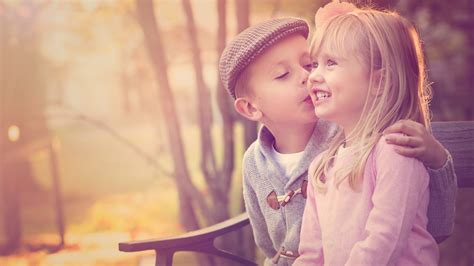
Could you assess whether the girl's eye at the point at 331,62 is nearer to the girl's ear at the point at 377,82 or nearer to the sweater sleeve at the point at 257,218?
the girl's ear at the point at 377,82

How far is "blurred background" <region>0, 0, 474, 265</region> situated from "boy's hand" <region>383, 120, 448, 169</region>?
1.27 metres

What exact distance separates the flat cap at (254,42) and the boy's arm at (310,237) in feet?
1.06

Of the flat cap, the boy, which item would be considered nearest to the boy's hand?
the boy

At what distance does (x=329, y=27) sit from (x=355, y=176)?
0.34 meters

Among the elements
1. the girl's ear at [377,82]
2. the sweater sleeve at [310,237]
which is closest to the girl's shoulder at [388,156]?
the girl's ear at [377,82]

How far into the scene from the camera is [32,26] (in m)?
2.53

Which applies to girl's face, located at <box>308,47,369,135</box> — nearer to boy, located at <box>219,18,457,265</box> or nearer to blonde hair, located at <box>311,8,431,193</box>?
blonde hair, located at <box>311,8,431,193</box>

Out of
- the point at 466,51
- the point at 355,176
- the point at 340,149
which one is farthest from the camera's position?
the point at 466,51

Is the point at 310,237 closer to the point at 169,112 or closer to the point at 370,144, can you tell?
the point at 370,144

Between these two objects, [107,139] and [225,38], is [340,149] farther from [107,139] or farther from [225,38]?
[107,139]

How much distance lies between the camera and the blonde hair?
4.34 ft

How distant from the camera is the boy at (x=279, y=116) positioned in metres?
1.54

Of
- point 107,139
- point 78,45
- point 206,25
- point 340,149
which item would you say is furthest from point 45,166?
point 340,149

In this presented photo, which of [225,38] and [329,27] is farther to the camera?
[225,38]
